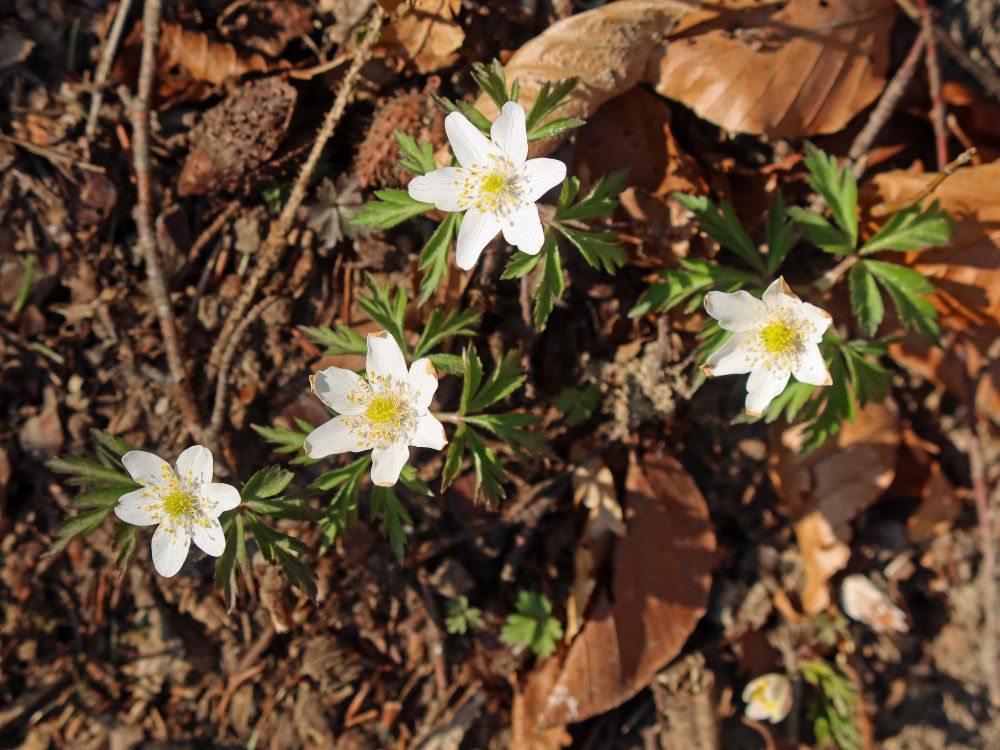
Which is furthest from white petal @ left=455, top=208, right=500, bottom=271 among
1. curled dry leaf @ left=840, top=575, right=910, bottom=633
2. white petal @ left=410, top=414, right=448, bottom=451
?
curled dry leaf @ left=840, top=575, right=910, bottom=633

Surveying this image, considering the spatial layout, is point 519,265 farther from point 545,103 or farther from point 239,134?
point 239,134

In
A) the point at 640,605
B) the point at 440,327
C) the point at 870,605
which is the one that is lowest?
the point at 870,605

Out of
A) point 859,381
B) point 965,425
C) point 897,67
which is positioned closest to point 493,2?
point 897,67

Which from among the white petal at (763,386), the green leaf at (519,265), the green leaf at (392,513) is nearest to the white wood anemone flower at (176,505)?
the green leaf at (392,513)

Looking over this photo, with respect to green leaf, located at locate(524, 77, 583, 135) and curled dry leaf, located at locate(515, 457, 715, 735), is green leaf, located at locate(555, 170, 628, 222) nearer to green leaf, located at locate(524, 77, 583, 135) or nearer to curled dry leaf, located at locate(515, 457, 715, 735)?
green leaf, located at locate(524, 77, 583, 135)

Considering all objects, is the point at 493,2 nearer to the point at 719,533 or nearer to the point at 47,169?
the point at 47,169

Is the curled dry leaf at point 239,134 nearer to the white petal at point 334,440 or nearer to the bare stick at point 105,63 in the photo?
the bare stick at point 105,63

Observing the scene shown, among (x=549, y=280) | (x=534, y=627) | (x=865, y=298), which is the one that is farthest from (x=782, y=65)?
(x=534, y=627)
